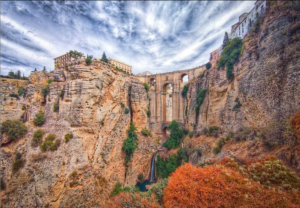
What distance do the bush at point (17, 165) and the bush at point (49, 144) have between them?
2.80 metres

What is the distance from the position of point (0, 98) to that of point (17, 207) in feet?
46.7

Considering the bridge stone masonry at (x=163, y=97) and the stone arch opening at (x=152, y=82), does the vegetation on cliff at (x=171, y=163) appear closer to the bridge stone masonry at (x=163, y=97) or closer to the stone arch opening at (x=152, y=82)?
the bridge stone masonry at (x=163, y=97)

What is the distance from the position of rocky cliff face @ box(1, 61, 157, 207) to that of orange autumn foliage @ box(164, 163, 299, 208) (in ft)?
33.6

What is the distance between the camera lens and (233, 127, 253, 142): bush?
1088 cm

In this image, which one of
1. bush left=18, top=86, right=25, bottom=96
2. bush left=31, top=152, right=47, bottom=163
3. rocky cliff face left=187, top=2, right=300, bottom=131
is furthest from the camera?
bush left=18, top=86, right=25, bottom=96

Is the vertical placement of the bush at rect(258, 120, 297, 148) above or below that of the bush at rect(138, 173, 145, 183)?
above

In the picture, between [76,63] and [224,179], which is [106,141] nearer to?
[76,63]

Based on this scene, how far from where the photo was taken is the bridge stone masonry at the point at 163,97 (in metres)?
26.5

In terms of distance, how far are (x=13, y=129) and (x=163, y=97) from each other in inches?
936

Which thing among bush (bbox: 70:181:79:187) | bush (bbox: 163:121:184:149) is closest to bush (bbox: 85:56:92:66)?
bush (bbox: 70:181:79:187)

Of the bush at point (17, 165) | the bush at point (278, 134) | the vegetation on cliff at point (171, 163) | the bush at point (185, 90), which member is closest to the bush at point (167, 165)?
the vegetation on cliff at point (171, 163)

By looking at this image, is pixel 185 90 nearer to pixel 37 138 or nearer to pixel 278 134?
pixel 278 134

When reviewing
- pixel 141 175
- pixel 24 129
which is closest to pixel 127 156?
pixel 141 175

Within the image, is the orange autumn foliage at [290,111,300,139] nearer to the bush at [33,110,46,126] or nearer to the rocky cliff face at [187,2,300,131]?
the rocky cliff face at [187,2,300,131]
